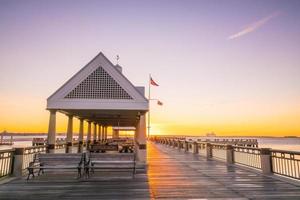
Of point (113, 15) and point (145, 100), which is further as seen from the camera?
point (145, 100)

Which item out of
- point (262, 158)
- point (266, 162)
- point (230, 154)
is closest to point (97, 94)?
point (230, 154)

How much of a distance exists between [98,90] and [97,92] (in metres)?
0.13

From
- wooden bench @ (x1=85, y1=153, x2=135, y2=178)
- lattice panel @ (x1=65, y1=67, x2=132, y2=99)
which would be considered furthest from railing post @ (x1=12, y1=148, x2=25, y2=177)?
lattice panel @ (x1=65, y1=67, x2=132, y2=99)

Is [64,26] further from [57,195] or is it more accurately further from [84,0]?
[57,195]

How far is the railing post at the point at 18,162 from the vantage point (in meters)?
9.48

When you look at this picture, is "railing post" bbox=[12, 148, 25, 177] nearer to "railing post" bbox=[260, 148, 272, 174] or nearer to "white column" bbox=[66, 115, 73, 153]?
"white column" bbox=[66, 115, 73, 153]

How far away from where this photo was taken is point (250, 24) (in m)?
14.8

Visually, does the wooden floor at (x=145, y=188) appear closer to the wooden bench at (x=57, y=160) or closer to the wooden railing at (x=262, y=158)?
the wooden bench at (x=57, y=160)

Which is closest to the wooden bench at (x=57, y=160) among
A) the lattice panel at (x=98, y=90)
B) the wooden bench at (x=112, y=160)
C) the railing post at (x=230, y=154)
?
the wooden bench at (x=112, y=160)

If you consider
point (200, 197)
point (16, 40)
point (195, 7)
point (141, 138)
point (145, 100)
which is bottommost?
point (200, 197)

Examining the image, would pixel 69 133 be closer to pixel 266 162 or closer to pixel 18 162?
pixel 18 162

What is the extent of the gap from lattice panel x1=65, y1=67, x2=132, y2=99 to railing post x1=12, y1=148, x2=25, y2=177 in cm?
478

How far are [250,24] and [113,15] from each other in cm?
855

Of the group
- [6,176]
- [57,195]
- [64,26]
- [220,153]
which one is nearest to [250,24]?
[220,153]
